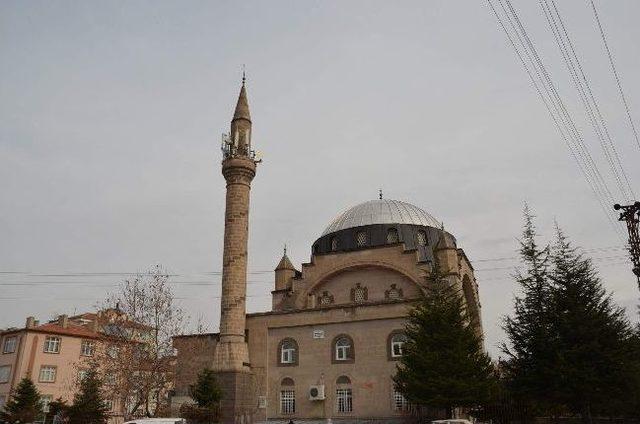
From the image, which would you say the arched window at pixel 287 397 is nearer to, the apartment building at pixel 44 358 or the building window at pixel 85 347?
the apartment building at pixel 44 358

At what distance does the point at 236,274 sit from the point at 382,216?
11859 millimetres

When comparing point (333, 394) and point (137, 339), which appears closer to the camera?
point (333, 394)

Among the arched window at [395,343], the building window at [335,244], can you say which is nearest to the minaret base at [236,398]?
the arched window at [395,343]

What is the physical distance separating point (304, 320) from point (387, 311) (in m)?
4.85

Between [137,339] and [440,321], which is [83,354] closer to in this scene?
[137,339]

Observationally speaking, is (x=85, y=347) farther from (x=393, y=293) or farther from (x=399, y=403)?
(x=399, y=403)

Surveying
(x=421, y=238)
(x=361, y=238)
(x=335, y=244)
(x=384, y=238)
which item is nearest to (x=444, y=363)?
(x=384, y=238)

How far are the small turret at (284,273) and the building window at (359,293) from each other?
5.00 meters

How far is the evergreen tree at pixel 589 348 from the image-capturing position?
1927cm

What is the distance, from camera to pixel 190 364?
96.8 feet

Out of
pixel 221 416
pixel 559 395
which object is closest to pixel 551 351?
pixel 559 395

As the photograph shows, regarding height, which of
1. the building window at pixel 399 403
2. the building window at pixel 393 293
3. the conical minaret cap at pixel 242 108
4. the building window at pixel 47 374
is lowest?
the building window at pixel 399 403

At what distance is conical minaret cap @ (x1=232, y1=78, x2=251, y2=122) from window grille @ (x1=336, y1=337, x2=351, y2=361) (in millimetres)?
14409

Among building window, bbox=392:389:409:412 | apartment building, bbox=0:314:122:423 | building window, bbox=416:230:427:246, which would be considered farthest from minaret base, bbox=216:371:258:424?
apartment building, bbox=0:314:122:423
